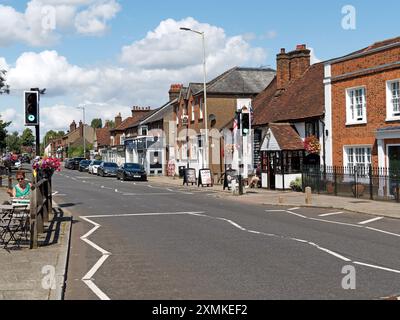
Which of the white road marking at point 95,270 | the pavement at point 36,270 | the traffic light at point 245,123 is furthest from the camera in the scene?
the traffic light at point 245,123

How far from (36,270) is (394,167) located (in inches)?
708

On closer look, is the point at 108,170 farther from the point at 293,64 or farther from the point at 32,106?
the point at 32,106

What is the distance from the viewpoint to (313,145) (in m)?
28.9

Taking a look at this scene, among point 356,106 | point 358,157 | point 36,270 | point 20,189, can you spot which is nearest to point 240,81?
point 356,106

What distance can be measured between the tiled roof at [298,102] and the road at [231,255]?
12.5m

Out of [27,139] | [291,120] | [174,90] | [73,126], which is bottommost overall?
[291,120]

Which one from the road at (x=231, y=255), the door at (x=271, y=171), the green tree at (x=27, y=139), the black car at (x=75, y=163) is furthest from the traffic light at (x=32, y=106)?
the green tree at (x=27, y=139)

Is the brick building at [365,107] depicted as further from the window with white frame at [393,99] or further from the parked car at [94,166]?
the parked car at [94,166]

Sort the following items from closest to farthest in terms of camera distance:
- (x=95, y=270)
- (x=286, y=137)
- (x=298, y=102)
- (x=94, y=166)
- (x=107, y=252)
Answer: (x=95, y=270)
(x=107, y=252)
(x=286, y=137)
(x=298, y=102)
(x=94, y=166)

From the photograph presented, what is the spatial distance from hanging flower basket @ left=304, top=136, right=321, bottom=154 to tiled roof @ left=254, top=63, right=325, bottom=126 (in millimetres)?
1266

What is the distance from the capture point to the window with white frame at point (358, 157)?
25438 millimetres

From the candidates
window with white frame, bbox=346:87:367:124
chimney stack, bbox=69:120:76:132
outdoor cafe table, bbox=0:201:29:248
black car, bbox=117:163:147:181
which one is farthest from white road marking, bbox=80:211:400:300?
chimney stack, bbox=69:120:76:132
